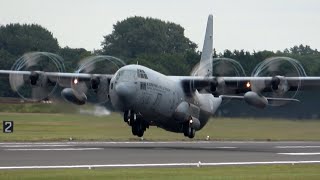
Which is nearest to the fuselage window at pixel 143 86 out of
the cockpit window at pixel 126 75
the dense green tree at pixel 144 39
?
the cockpit window at pixel 126 75

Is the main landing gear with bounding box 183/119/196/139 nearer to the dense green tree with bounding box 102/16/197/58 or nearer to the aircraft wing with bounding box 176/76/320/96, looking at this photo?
the aircraft wing with bounding box 176/76/320/96

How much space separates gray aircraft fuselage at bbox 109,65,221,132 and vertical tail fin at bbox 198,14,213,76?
575 cm

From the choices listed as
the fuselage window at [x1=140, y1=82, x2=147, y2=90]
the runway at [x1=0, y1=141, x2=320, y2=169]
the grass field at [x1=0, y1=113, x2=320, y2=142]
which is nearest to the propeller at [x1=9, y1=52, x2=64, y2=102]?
the grass field at [x1=0, y1=113, x2=320, y2=142]

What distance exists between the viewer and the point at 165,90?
155 ft

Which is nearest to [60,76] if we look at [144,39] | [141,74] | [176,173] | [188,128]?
[141,74]

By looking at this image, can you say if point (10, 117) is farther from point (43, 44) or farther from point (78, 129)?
point (43, 44)

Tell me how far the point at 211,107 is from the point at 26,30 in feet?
238

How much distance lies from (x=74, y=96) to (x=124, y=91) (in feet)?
21.7

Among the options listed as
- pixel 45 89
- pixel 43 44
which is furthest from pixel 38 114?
pixel 43 44

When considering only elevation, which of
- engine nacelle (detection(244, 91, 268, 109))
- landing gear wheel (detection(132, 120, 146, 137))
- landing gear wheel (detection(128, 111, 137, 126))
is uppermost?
engine nacelle (detection(244, 91, 268, 109))

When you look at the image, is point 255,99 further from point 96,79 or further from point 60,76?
point 60,76

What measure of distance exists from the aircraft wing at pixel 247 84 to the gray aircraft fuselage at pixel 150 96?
0.73 metres

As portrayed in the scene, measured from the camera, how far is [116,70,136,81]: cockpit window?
4422 cm

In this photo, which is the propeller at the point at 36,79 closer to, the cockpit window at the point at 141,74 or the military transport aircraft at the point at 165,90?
the military transport aircraft at the point at 165,90
